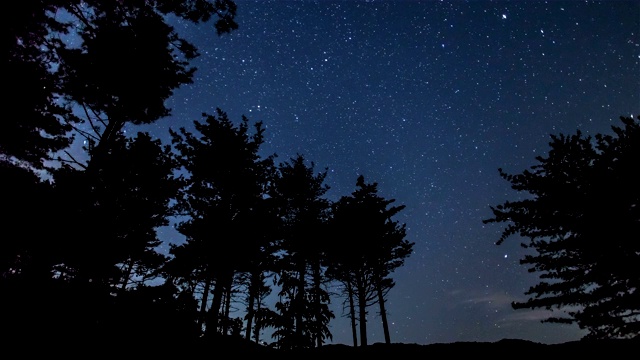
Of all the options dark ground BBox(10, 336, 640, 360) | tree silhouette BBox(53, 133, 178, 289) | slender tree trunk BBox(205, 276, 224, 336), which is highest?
tree silhouette BBox(53, 133, 178, 289)

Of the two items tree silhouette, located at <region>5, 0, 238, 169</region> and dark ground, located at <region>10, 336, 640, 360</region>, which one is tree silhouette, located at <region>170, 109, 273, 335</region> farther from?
dark ground, located at <region>10, 336, 640, 360</region>

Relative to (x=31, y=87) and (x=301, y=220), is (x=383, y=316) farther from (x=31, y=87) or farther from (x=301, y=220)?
(x=31, y=87)

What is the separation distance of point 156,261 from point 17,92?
1043 cm

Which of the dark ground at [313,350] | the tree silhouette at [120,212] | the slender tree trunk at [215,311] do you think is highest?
the tree silhouette at [120,212]

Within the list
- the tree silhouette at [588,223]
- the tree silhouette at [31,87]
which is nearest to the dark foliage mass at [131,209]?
the tree silhouette at [31,87]

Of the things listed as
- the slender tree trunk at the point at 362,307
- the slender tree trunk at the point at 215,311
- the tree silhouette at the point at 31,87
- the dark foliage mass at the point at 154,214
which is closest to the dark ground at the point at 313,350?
the dark foliage mass at the point at 154,214

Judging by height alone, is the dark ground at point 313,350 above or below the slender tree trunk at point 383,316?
below

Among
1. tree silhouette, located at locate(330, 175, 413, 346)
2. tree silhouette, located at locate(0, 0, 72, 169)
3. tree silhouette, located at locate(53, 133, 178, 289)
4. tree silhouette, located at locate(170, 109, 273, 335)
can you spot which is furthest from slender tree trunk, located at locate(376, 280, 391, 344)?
tree silhouette, located at locate(0, 0, 72, 169)

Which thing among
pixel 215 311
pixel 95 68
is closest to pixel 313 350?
pixel 215 311

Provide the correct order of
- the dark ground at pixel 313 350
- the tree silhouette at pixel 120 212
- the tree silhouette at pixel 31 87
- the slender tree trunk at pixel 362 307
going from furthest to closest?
the slender tree trunk at pixel 362 307 < the tree silhouette at pixel 120 212 < the tree silhouette at pixel 31 87 < the dark ground at pixel 313 350

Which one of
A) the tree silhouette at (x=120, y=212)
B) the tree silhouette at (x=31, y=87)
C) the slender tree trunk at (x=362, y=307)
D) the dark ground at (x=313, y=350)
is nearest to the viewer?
the dark ground at (x=313, y=350)

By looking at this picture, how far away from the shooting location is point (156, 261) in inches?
685

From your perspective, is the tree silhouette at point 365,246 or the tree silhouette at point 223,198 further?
the tree silhouette at point 365,246

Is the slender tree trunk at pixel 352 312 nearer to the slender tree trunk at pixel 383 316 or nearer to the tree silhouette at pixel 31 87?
the slender tree trunk at pixel 383 316
